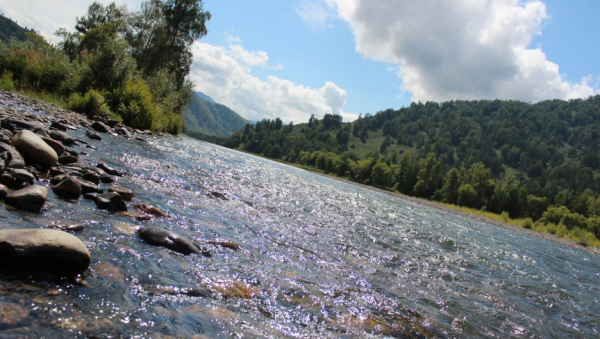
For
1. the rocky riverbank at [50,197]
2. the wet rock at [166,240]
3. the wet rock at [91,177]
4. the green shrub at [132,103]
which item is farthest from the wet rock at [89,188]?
the green shrub at [132,103]

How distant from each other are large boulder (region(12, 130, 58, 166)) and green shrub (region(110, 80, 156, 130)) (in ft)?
81.3

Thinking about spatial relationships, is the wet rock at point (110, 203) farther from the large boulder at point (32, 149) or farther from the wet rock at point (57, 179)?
the large boulder at point (32, 149)

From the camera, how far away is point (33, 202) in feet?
23.7

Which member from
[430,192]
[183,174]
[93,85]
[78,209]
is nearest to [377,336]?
[78,209]

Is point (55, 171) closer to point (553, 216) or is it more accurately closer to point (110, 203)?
point (110, 203)

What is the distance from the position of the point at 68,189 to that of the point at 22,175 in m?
1.08

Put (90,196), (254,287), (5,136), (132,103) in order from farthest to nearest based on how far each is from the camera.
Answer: (132,103) → (5,136) → (90,196) → (254,287)

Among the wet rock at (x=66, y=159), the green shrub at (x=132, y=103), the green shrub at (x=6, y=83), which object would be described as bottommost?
the wet rock at (x=66, y=159)

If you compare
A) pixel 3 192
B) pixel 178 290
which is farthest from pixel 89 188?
pixel 178 290

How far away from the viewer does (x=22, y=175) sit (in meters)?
8.24

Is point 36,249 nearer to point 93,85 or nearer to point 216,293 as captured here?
point 216,293

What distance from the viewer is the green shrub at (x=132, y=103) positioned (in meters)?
32.5

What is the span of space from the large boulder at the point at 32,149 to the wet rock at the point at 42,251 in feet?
21.7

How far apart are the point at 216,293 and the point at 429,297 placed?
747 cm
